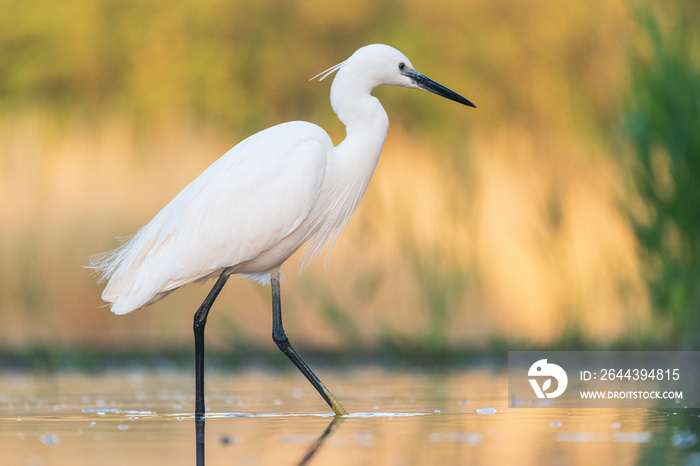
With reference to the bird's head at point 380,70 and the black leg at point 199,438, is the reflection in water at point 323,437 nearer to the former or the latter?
the black leg at point 199,438

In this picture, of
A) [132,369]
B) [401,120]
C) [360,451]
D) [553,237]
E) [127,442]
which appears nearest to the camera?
[360,451]

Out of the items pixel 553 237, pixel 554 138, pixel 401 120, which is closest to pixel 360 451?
pixel 553 237

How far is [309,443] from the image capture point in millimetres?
4398

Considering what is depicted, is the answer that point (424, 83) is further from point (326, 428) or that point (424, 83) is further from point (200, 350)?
point (326, 428)

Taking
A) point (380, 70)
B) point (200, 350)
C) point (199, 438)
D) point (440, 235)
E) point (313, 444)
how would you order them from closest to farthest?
1. point (313, 444)
2. point (199, 438)
3. point (200, 350)
4. point (380, 70)
5. point (440, 235)

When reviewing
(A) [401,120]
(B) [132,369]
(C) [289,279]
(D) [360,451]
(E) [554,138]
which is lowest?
(D) [360,451]

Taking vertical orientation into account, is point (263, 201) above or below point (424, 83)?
below

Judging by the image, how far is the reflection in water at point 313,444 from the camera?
4032mm

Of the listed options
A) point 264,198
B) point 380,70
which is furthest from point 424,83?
point 264,198

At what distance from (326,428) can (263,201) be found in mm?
1243

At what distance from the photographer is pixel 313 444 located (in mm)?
4367

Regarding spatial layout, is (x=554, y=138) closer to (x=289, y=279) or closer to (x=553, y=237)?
(x=553, y=237)

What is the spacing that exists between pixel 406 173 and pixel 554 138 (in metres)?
2.32
